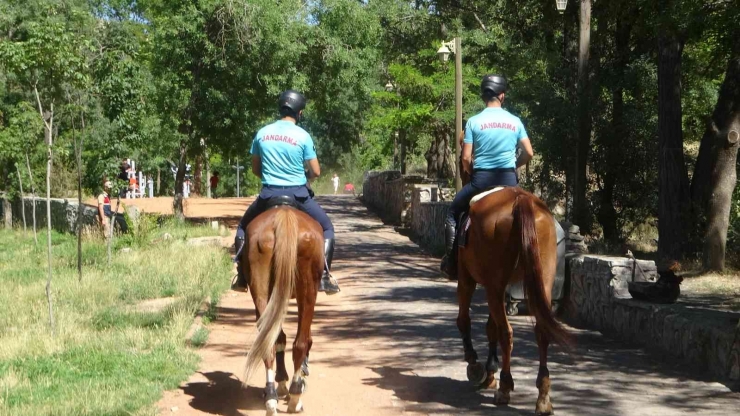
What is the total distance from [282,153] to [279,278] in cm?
134

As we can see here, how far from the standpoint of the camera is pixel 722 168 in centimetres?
1753

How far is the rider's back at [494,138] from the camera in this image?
886 cm

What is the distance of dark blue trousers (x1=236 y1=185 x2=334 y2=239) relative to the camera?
858cm

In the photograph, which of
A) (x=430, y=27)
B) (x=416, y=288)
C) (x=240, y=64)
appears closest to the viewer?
(x=416, y=288)

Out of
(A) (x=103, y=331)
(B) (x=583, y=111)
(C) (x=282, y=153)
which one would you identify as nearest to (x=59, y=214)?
(B) (x=583, y=111)

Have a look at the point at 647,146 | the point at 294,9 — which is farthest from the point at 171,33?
the point at 647,146

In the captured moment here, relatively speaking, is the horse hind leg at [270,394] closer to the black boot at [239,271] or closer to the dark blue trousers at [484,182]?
the black boot at [239,271]

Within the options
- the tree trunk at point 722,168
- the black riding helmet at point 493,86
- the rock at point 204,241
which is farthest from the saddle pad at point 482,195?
the rock at point 204,241

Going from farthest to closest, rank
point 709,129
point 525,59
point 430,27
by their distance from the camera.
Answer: point 430,27
point 525,59
point 709,129

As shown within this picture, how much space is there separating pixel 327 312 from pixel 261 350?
6.67 metres

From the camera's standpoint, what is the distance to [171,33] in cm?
2909

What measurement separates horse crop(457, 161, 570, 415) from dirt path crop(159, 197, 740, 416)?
1.33 feet

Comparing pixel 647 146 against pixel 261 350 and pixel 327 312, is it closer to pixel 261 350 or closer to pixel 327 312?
pixel 327 312

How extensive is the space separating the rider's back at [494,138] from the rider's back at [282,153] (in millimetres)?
1528
